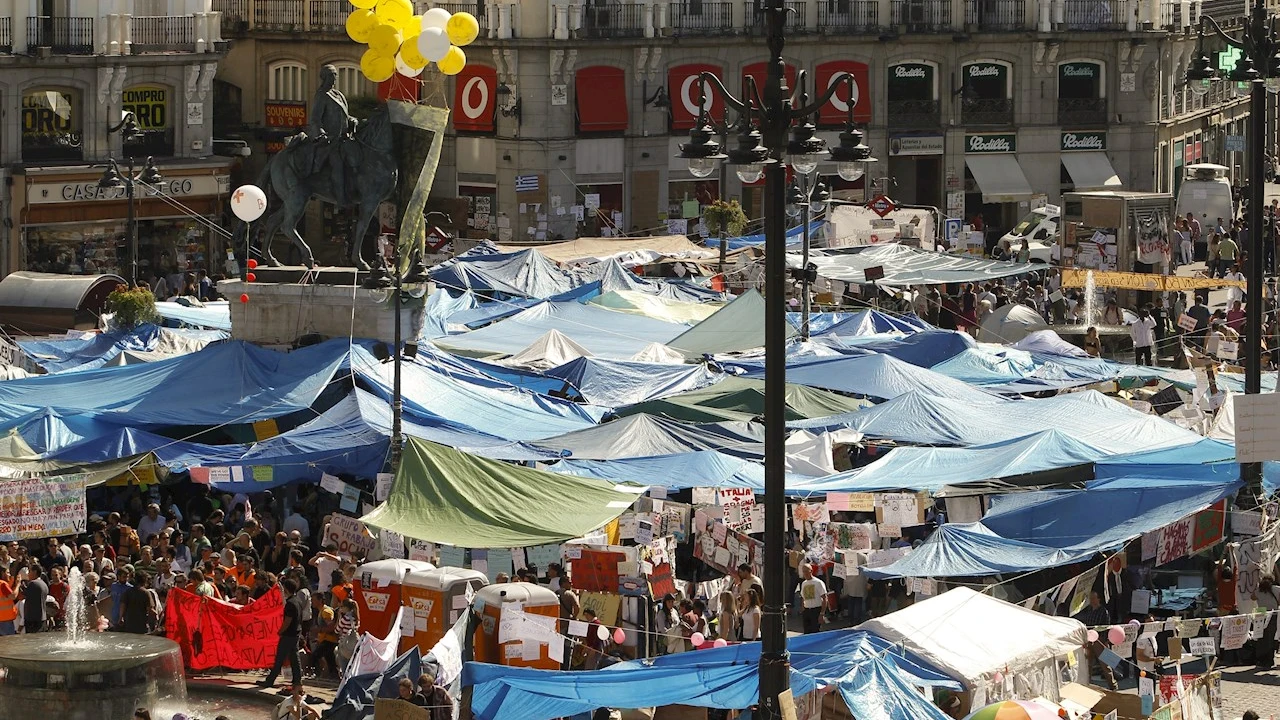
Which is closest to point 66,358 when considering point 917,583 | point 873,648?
point 917,583

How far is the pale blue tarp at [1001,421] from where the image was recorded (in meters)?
28.1

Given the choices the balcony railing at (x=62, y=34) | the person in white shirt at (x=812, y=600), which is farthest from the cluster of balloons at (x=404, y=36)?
the balcony railing at (x=62, y=34)

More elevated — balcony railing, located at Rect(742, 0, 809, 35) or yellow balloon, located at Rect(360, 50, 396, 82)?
balcony railing, located at Rect(742, 0, 809, 35)

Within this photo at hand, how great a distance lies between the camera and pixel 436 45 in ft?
99.5

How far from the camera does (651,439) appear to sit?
92.1 feet

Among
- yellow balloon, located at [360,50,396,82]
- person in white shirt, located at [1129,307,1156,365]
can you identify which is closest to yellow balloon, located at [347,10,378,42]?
yellow balloon, located at [360,50,396,82]

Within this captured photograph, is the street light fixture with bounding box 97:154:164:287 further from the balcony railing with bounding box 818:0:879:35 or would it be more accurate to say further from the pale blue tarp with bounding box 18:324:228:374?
the balcony railing with bounding box 818:0:879:35

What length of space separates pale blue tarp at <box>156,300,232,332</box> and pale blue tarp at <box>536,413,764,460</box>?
10418 mm

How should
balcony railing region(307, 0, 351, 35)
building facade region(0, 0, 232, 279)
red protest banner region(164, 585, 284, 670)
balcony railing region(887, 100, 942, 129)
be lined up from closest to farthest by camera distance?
red protest banner region(164, 585, 284, 670) → building facade region(0, 0, 232, 279) → balcony railing region(307, 0, 351, 35) → balcony railing region(887, 100, 942, 129)

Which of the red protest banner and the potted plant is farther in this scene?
the potted plant

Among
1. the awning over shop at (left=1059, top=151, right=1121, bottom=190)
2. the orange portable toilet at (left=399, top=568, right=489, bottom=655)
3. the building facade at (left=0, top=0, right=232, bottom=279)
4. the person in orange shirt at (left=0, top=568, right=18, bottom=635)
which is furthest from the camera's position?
the awning over shop at (left=1059, top=151, right=1121, bottom=190)

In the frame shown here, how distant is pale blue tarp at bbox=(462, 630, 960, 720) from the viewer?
18500 millimetres

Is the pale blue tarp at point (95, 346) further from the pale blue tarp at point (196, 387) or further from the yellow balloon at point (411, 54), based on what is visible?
the yellow balloon at point (411, 54)

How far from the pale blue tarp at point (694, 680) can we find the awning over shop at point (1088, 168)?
136 feet
